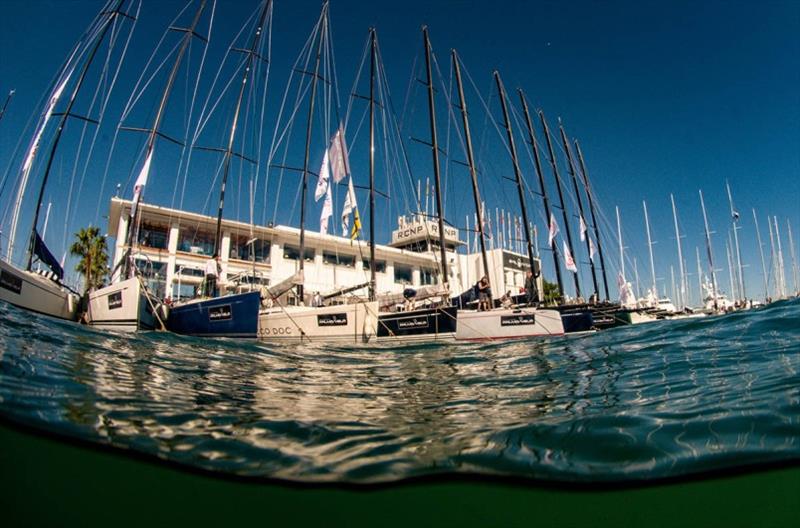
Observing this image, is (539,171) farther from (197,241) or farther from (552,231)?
(197,241)

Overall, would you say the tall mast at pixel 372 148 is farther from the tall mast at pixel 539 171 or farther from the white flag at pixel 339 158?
the tall mast at pixel 539 171

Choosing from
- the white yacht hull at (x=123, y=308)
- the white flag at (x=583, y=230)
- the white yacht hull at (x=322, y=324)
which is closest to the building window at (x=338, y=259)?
the white yacht hull at (x=322, y=324)

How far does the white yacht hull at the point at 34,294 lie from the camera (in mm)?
9242

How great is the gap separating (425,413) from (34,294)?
41.5 ft

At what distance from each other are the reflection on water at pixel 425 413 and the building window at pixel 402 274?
3466cm

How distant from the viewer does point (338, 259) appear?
36438mm

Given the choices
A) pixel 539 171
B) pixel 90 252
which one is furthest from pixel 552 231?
pixel 90 252

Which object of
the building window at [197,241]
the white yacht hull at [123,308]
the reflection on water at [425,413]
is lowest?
the reflection on water at [425,413]

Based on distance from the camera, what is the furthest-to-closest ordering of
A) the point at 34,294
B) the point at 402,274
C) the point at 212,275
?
the point at 402,274, the point at 212,275, the point at 34,294

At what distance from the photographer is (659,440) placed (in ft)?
8.84

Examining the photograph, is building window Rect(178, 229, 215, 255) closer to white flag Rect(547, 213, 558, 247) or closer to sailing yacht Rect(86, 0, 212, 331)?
sailing yacht Rect(86, 0, 212, 331)

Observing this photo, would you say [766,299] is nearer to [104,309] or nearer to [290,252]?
[290,252]

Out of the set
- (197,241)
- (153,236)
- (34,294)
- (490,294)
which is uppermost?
(153,236)

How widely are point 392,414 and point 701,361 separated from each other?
4.46 metres
